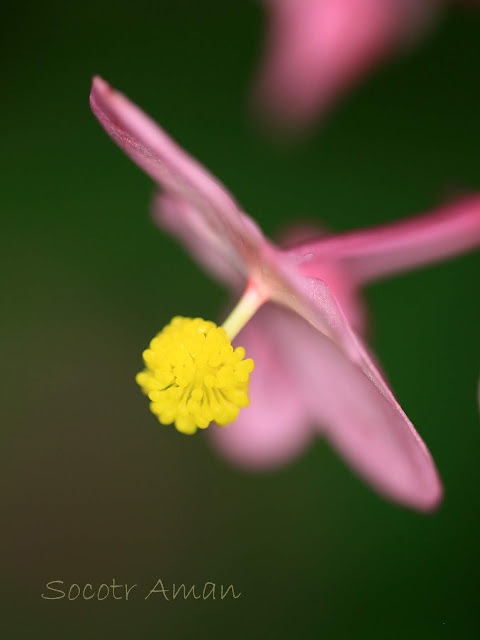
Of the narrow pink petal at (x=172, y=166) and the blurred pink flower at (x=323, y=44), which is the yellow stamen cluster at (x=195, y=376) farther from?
the blurred pink flower at (x=323, y=44)

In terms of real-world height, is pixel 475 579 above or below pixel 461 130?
below

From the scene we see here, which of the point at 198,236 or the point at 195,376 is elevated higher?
the point at 198,236

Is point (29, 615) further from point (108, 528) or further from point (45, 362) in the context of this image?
point (45, 362)

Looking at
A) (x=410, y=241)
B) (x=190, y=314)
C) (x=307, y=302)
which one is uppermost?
(x=190, y=314)

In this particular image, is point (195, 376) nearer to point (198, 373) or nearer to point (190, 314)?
point (198, 373)

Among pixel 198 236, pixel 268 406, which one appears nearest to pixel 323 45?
pixel 198 236

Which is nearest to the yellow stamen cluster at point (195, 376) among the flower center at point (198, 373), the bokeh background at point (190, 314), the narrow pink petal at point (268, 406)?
the flower center at point (198, 373)

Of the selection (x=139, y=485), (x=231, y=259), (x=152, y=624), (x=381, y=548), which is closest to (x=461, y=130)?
(x=231, y=259)
